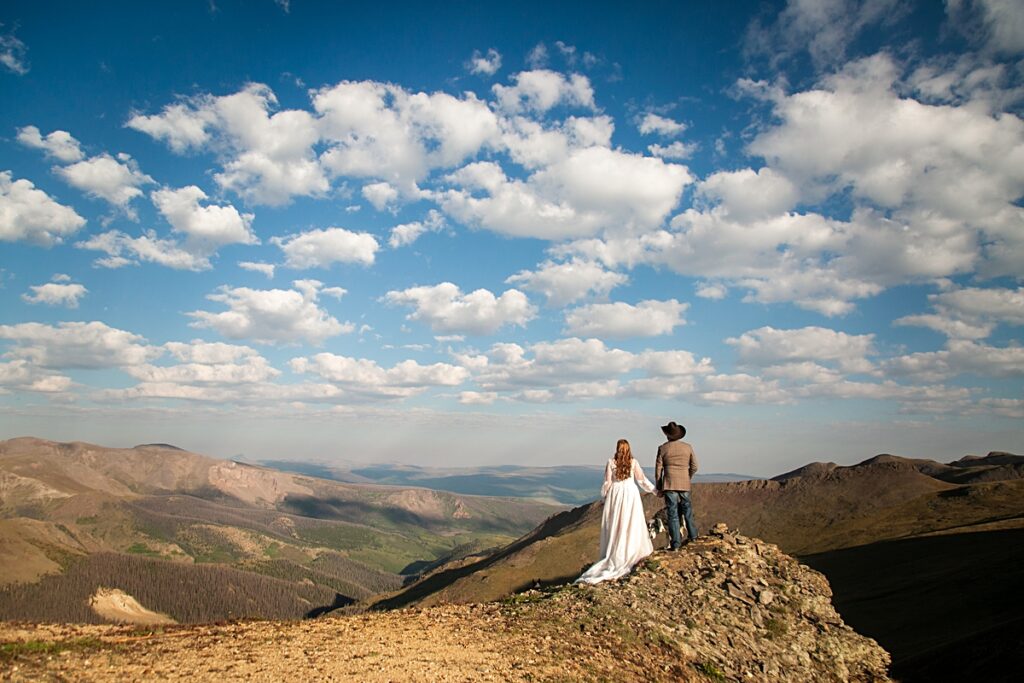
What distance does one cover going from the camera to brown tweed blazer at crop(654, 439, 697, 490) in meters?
23.5

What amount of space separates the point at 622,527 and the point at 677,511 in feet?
9.88

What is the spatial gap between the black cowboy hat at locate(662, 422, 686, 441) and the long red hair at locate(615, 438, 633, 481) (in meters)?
2.17

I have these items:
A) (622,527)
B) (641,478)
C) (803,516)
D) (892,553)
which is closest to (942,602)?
(622,527)

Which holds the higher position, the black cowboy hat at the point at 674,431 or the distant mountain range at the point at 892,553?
the black cowboy hat at the point at 674,431

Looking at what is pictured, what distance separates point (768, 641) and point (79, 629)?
22.8 meters

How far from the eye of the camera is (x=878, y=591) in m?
68.1

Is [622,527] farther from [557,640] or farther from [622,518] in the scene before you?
[557,640]

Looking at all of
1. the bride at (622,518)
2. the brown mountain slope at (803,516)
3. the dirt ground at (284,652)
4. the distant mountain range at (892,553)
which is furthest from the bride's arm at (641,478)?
the brown mountain slope at (803,516)

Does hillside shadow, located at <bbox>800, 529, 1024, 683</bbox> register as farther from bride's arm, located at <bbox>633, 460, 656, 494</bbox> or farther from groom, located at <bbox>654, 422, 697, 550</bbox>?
bride's arm, located at <bbox>633, 460, 656, 494</bbox>

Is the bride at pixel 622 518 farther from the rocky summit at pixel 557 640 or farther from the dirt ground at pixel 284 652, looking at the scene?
the dirt ground at pixel 284 652

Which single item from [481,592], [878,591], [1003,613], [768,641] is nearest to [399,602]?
[481,592]

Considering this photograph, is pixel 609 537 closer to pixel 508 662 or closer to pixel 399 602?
pixel 508 662

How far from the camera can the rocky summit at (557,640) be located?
1379cm

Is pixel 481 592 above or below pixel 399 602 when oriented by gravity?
above
